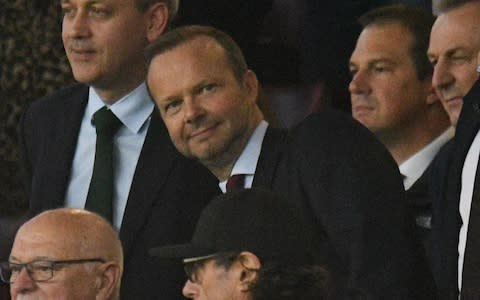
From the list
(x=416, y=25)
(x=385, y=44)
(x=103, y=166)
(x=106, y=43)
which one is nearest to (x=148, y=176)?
(x=103, y=166)

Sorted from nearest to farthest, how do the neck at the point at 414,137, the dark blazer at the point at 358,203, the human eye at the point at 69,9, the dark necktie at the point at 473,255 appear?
the dark blazer at the point at 358,203 → the dark necktie at the point at 473,255 → the human eye at the point at 69,9 → the neck at the point at 414,137

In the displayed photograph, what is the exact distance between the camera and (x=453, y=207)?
575 centimetres

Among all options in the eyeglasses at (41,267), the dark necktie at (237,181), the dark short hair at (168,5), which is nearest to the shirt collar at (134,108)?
the dark short hair at (168,5)

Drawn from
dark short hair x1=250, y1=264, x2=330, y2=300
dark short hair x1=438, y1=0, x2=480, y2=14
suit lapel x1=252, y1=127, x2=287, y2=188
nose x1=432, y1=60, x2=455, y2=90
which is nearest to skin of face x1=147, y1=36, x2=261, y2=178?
suit lapel x1=252, y1=127, x2=287, y2=188

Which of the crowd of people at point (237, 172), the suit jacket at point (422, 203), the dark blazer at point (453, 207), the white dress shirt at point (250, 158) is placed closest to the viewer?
the crowd of people at point (237, 172)

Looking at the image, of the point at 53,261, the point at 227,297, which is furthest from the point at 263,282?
the point at 53,261

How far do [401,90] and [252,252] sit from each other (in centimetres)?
206

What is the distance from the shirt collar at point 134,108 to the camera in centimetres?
650

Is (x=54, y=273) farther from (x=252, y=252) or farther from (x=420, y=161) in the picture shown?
(x=420, y=161)

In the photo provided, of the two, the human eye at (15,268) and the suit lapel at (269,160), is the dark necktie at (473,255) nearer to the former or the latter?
the suit lapel at (269,160)

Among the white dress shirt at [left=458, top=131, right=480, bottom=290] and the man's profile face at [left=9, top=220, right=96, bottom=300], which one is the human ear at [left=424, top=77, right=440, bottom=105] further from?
the man's profile face at [left=9, top=220, right=96, bottom=300]

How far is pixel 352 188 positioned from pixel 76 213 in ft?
2.88

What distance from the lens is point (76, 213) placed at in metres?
5.75

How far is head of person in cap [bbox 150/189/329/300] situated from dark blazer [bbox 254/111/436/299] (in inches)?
15.7
